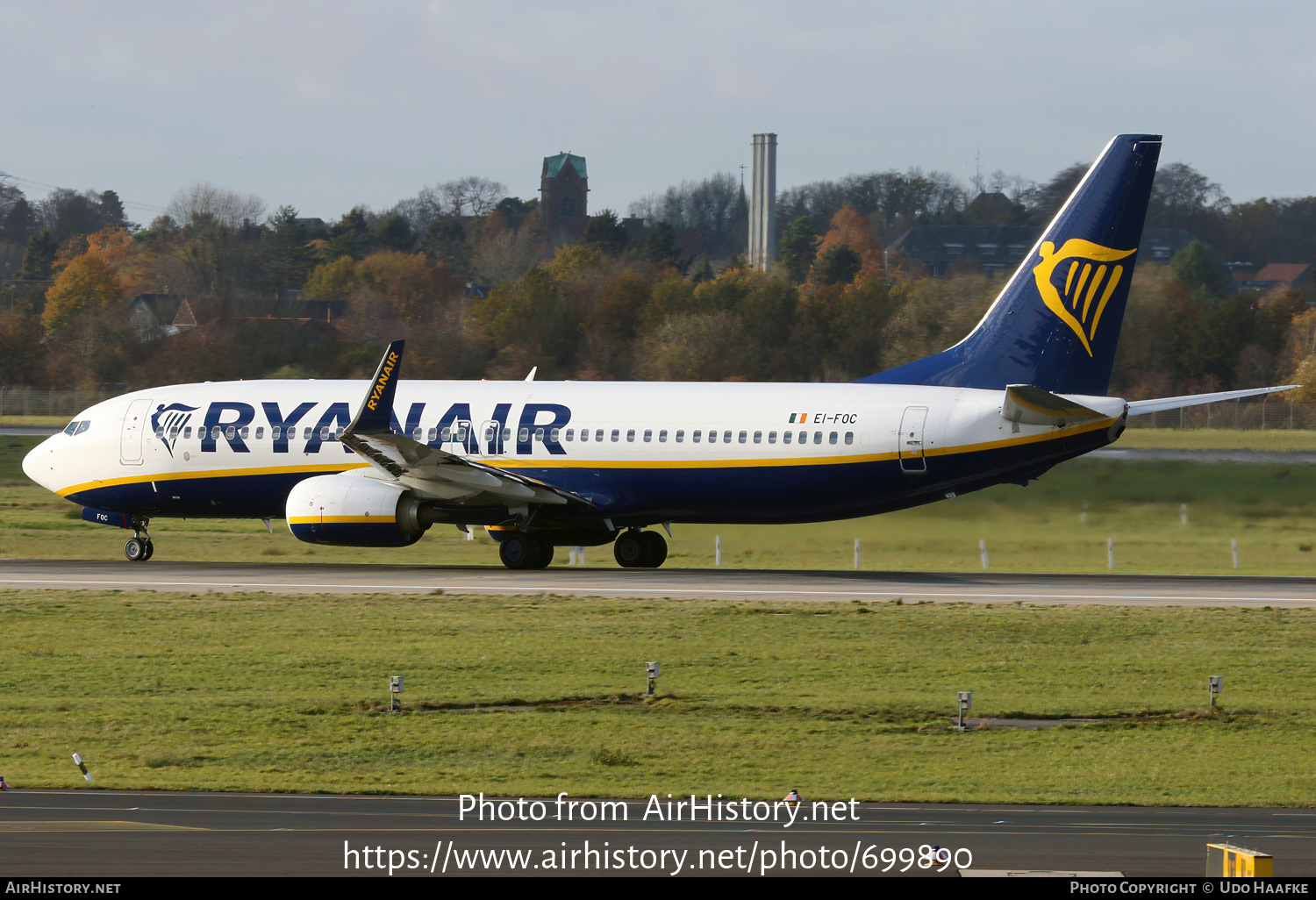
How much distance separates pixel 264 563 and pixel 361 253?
90872 mm

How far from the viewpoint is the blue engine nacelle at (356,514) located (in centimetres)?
3434

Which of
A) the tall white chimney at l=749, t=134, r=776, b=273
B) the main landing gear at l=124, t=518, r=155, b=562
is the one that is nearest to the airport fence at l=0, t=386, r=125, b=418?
the main landing gear at l=124, t=518, r=155, b=562

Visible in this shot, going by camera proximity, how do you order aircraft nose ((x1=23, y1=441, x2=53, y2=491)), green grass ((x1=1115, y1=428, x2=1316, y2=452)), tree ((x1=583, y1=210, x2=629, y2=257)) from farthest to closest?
tree ((x1=583, y1=210, x2=629, y2=257)) < green grass ((x1=1115, y1=428, x2=1316, y2=452)) < aircraft nose ((x1=23, y1=441, x2=53, y2=491))

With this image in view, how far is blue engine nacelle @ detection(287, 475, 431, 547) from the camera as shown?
34344mm

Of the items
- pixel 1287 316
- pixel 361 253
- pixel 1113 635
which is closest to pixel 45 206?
pixel 361 253

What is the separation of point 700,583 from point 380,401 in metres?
7.73

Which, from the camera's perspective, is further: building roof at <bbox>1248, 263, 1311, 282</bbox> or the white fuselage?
building roof at <bbox>1248, 263, 1311, 282</bbox>

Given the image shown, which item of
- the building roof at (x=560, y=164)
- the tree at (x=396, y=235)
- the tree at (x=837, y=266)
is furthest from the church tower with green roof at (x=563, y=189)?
the tree at (x=837, y=266)

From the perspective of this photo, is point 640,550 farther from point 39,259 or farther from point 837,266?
point 39,259

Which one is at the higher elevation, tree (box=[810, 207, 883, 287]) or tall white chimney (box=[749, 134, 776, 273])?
tall white chimney (box=[749, 134, 776, 273])

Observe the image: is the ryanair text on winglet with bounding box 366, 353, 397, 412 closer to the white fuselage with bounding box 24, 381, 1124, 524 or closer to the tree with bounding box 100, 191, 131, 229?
the white fuselage with bounding box 24, 381, 1124, 524

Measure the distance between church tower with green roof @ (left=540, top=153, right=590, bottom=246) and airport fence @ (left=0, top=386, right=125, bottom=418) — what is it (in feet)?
388

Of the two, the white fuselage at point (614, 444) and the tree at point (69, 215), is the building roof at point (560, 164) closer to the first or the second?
the tree at point (69, 215)

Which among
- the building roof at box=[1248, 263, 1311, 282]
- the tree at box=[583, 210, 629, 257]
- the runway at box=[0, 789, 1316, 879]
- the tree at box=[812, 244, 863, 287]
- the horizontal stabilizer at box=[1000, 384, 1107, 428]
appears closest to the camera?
the runway at box=[0, 789, 1316, 879]
